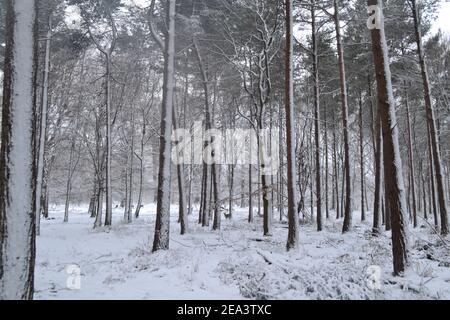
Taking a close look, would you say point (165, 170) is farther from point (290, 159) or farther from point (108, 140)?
point (108, 140)

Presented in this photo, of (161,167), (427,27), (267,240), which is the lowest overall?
(267,240)

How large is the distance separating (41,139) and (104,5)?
283 inches

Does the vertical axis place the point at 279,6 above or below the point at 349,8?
below

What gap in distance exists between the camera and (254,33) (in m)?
12.8

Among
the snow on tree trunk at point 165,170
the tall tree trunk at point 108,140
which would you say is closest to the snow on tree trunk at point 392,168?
the snow on tree trunk at point 165,170

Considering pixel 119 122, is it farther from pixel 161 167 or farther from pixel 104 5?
pixel 161 167

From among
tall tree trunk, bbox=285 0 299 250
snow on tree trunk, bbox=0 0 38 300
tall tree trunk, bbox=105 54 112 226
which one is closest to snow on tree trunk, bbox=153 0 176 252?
tall tree trunk, bbox=285 0 299 250

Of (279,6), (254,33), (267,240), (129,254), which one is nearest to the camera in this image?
(129,254)

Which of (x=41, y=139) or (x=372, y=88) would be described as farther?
(x=372, y=88)

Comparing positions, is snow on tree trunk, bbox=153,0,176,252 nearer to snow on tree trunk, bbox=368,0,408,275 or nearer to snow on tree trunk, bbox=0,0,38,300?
snow on tree trunk, bbox=0,0,38,300

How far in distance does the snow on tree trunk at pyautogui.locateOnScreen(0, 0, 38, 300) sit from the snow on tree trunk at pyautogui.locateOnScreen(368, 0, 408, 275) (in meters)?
6.18

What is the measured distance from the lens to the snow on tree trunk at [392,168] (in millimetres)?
5531

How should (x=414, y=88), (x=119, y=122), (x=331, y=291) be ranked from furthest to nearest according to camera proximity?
1. (x=119, y=122)
2. (x=414, y=88)
3. (x=331, y=291)

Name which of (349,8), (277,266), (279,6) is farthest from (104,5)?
(277,266)
